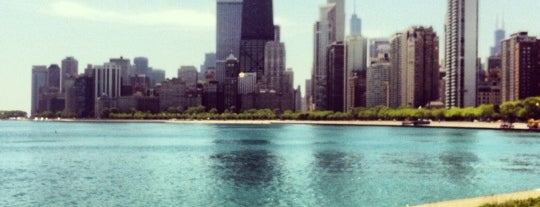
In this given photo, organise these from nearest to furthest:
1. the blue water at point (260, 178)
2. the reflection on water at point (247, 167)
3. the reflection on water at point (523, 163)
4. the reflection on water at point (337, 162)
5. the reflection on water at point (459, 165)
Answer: the blue water at point (260, 178) < the reflection on water at point (247, 167) < the reflection on water at point (459, 165) < the reflection on water at point (337, 162) < the reflection on water at point (523, 163)

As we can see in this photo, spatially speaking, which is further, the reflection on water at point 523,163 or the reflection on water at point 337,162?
the reflection on water at point 523,163

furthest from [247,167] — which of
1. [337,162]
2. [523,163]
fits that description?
[523,163]

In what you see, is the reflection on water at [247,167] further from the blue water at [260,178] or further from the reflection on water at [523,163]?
the reflection on water at [523,163]

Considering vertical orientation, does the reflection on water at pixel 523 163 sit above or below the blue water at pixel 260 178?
above

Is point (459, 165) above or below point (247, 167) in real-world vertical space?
above

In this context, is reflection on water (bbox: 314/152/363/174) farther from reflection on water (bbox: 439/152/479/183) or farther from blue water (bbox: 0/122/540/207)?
reflection on water (bbox: 439/152/479/183)

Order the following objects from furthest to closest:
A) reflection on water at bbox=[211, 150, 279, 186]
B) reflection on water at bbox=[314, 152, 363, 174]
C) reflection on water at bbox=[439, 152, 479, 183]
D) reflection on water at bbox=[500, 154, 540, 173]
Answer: reflection on water at bbox=[500, 154, 540, 173], reflection on water at bbox=[314, 152, 363, 174], reflection on water at bbox=[439, 152, 479, 183], reflection on water at bbox=[211, 150, 279, 186]

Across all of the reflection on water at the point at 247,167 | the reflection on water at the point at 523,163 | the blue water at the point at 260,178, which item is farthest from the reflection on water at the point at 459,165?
the reflection on water at the point at 247,167

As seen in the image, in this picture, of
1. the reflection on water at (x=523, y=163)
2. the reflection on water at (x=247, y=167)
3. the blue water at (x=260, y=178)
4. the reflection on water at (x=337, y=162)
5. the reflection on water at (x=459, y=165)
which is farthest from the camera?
the reflection on water at (x=523, y=163)

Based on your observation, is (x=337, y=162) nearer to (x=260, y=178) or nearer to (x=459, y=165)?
(x=459, y=165)

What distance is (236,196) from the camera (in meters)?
56.2

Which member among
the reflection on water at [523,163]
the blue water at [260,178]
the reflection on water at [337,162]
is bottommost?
the blue water at [260,178]

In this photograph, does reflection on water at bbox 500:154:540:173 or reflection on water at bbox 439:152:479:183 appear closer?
reflection on water at bbox 439:152:479:183

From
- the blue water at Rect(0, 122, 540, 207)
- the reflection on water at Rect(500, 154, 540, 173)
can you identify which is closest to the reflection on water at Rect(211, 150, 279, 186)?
the blue water at Rect(0, 122, 540, 207)
